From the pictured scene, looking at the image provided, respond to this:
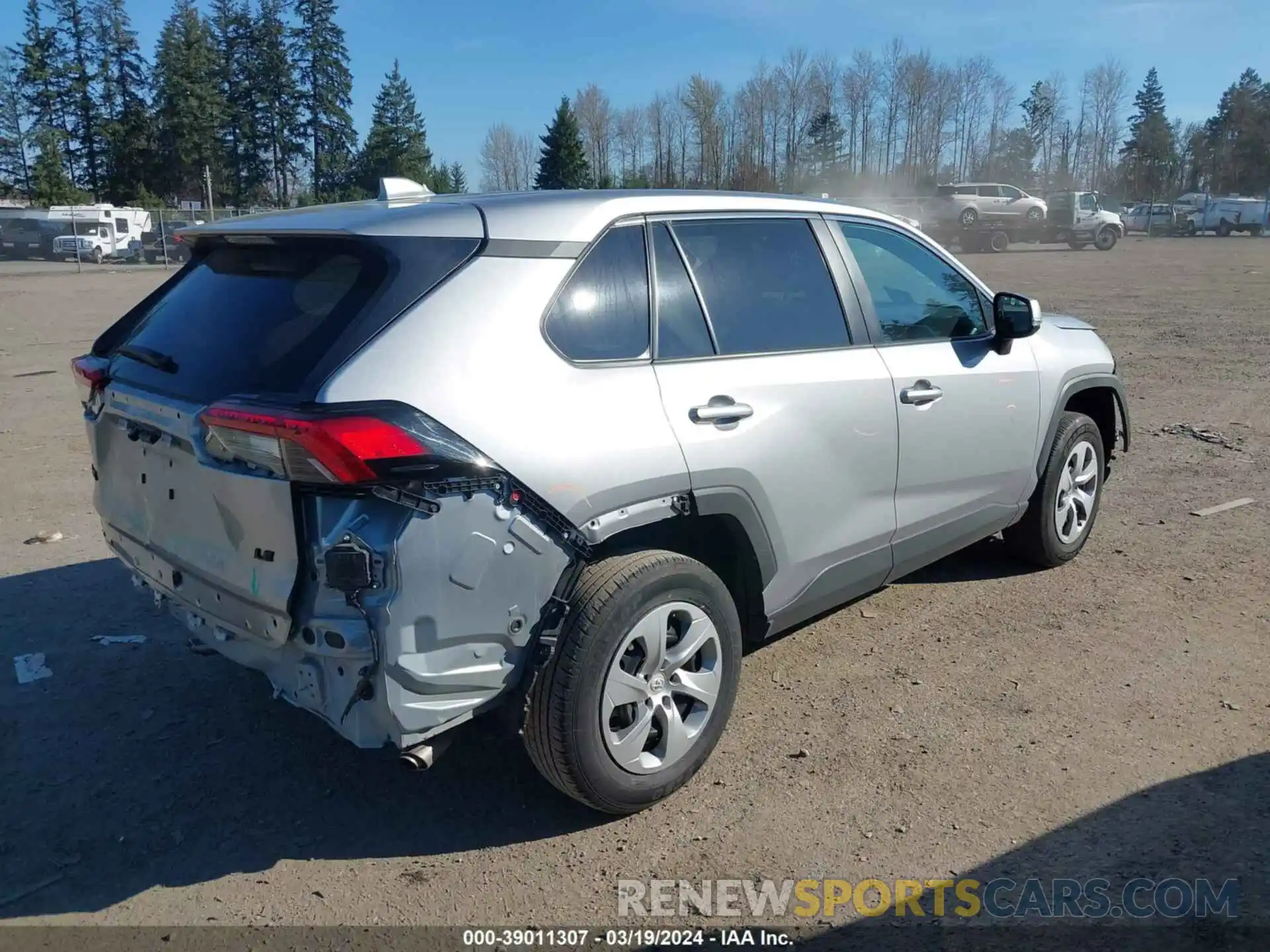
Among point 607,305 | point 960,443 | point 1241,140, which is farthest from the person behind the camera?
point 1241,140

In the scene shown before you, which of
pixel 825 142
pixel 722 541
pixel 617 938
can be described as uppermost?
pixel 825 142

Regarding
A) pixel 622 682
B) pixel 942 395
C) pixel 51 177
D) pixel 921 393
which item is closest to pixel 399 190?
pixel 622 682

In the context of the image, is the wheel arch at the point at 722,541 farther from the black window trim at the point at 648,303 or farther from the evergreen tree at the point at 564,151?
the evergreen tree at the point at 564,151

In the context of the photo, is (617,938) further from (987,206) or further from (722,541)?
(987,206)

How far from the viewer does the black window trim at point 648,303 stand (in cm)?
295

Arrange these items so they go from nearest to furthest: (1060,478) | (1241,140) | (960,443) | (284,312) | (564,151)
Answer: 1. (284,312)
2. (960,443)
3. (1060,478)
4. (564,151)
5. (1241,140)

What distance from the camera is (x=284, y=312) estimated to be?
9.66 feet

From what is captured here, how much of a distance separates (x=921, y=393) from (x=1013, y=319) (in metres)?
0.79

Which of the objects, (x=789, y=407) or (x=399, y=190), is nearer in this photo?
(x=789, y=407)

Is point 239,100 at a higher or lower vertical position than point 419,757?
higher

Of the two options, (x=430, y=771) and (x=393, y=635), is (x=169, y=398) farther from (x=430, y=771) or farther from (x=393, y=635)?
(x=430, y=771)

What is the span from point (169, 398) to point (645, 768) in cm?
185

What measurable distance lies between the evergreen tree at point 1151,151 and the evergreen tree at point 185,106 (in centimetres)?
7779

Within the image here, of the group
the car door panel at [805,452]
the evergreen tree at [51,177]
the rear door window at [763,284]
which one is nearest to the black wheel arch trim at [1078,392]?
the car door panel at [805,452]
